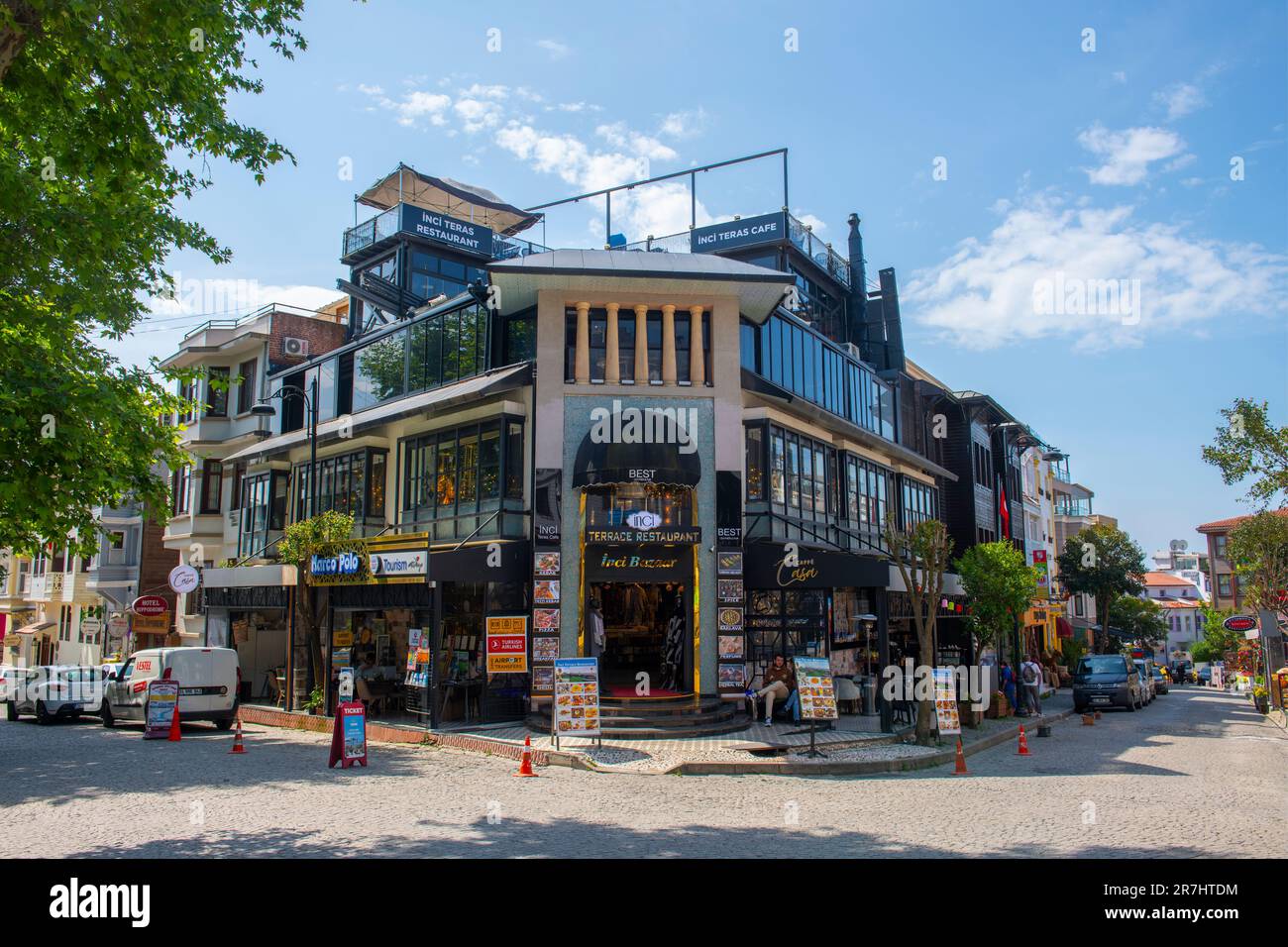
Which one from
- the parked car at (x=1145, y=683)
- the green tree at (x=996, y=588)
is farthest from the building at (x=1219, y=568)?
the green tree at (x=996, y=588)

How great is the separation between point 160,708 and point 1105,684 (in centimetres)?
2716

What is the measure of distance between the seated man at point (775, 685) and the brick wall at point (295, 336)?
2065cm

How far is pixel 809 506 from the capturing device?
78.7 feet

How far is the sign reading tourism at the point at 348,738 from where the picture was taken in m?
14.8

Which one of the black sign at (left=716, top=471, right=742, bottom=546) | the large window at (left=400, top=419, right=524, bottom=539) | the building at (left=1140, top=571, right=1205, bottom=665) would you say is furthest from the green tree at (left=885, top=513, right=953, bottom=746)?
the building at (left=1140, top=571, right=1205, bottom=665)

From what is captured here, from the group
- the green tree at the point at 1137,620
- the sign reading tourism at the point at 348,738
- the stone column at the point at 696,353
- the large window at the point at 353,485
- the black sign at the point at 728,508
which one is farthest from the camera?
the green tree at the point at 1137,620

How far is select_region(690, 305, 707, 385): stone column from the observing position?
827 inches

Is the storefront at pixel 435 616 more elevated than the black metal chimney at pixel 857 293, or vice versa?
the black metal chimney at pixel 857 293

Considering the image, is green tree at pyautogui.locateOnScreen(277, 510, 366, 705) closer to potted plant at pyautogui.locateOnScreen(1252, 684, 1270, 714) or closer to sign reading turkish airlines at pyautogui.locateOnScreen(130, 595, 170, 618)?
sign reading turkish airlines at pyautogui.locateOnScreen(130, 595, 170, 618)

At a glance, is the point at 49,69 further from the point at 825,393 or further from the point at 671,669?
the point at 825,393

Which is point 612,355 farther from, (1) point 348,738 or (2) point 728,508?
(1) point 348,738

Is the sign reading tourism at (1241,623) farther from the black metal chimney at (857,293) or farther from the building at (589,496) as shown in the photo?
the black metal chimney at (857,293)

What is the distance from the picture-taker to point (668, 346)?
2097 centimetres
